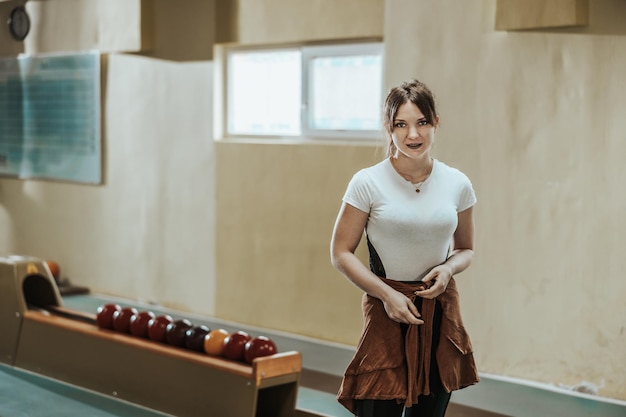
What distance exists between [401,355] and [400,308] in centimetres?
15

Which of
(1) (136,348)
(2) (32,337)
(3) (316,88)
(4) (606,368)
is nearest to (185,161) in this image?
(3) (316,88)

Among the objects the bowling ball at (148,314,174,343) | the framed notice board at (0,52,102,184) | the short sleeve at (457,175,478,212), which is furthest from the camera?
the framed notice board at (0,52,102,184)

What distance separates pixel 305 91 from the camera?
231 inches

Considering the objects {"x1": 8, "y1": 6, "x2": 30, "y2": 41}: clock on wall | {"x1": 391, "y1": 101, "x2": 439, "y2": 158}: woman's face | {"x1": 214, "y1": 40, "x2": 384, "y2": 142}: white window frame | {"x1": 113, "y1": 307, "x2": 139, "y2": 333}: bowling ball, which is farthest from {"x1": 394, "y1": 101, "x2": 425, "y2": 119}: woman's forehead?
{"x1": 8, "y1": 6, "x2": 30, "y2": 41}: clock on wall

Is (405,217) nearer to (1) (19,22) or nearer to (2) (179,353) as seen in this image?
(2) (179,353)

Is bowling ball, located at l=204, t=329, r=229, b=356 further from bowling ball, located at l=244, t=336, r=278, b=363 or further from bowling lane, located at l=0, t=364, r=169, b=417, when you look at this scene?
bowling lane, located at l=0, t=364, r=169, b=417

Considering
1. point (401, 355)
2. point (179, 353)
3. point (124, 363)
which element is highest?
point (401, 355)

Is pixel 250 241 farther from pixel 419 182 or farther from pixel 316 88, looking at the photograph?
pixel 419 182

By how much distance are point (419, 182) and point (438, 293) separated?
31 centimetres

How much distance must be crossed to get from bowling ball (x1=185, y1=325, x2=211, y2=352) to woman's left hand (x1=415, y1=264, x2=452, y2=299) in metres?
2.01

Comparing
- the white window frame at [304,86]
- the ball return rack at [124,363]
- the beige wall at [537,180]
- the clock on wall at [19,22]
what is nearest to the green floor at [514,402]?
the beige wall at [537,180]

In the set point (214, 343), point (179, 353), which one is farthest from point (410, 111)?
point (179, 353)

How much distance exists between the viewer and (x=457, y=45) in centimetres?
488

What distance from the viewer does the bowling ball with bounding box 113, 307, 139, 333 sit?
4.61m
